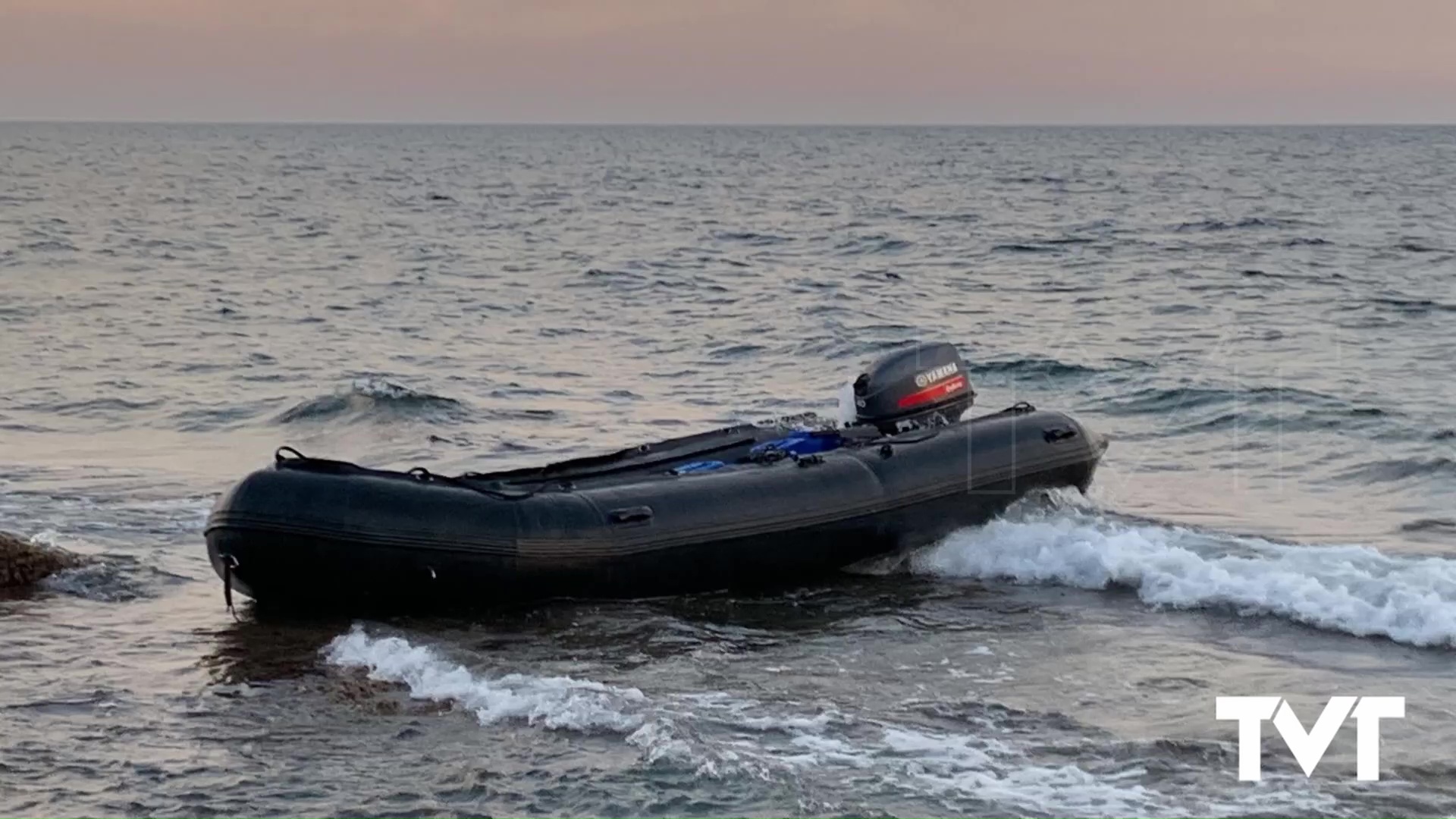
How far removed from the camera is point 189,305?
78.3ft

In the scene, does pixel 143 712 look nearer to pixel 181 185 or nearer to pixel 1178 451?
pixel 1178 451

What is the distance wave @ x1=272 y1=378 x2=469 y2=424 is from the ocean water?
0.15ft

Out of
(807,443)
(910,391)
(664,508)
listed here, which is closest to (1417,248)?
(910,391)

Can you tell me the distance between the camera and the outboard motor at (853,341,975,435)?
10.6m

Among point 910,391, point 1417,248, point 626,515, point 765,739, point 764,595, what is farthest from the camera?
point 1417,248

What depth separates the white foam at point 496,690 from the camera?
698cm

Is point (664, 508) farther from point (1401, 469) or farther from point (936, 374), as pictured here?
point (1401, 469)

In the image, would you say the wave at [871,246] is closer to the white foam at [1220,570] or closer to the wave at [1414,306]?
the wave at [1414,306]

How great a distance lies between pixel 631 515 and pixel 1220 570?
318 cm

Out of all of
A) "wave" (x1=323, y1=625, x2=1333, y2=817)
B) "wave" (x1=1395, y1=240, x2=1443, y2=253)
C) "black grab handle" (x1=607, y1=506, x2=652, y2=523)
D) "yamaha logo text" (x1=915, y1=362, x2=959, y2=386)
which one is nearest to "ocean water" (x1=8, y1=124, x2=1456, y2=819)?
"wave" (x1=323, y1=625, x2=1333, y2=817)

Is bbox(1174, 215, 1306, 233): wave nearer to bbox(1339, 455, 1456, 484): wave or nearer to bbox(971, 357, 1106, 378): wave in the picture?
bbox(971, 357, 1106, 378): wave

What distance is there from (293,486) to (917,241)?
989 inches

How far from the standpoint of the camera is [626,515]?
8.80 metres

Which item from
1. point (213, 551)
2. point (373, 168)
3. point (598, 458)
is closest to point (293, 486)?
point (213, 551)
